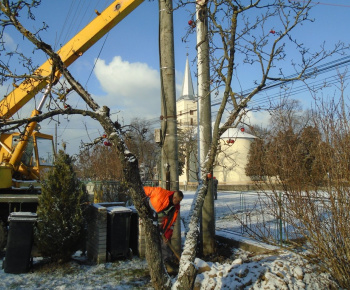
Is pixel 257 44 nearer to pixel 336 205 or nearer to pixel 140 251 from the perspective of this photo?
pixel 336 205

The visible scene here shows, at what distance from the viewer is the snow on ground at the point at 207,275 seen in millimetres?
4617

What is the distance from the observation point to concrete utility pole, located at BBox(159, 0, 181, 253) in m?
6.27

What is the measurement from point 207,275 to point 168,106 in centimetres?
297

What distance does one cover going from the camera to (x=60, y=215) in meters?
6.37

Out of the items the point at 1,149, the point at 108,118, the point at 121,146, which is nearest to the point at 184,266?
the point at 121,146

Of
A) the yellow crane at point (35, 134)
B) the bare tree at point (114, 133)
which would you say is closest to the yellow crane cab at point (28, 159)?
the yellow crane at point (35, 134)

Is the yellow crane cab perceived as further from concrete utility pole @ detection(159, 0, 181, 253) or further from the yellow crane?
concrete utility pole @ detection(159, 0, 181, 253)

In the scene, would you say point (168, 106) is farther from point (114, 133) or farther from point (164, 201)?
point (114, 133)

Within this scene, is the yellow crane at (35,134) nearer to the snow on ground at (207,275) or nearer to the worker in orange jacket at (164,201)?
the snow on ground at (207,275)

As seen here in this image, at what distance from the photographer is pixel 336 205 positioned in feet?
13.9

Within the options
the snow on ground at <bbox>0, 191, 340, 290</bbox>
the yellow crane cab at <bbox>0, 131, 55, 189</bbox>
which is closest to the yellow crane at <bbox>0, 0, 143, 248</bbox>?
the yellow crane cab at <bbox>0, 131, 55, 189</bbox>

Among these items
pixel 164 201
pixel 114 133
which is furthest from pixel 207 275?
pixel 114 133

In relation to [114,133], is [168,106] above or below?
above

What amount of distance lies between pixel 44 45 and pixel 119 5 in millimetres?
Answer: 6588
